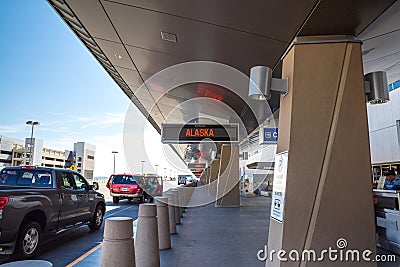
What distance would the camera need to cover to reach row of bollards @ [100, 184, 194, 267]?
11.8ft

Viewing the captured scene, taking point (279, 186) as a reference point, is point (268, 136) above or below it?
above

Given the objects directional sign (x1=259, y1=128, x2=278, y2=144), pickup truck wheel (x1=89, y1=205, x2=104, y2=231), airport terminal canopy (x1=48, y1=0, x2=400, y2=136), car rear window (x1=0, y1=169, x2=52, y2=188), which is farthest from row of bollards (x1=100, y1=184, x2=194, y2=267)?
directional sign (x1=259, y1=128, x2=278, y2=144)

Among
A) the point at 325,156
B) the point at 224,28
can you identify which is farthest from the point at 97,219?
the point at 325,156

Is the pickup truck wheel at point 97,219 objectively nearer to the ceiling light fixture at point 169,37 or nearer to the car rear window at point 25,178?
the car rear window at point 25,178

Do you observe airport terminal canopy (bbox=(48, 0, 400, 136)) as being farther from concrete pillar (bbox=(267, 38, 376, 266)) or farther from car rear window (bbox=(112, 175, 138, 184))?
car rear window (bbox=(112, 175, 138, 184))

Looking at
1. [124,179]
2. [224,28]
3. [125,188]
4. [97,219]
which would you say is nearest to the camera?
[224,28]

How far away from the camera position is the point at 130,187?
58.6 ft

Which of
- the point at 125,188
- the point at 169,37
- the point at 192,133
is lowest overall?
the point at 125,188

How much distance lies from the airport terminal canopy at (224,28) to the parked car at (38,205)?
11.5 ft

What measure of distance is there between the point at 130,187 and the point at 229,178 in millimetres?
5990

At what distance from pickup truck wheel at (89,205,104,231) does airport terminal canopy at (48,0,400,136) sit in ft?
14.9

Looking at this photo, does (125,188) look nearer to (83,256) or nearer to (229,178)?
(229,178)

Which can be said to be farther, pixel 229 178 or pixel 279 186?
pixel 229 178

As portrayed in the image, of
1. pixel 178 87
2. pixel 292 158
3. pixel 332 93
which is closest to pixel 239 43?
pixel 332 93
